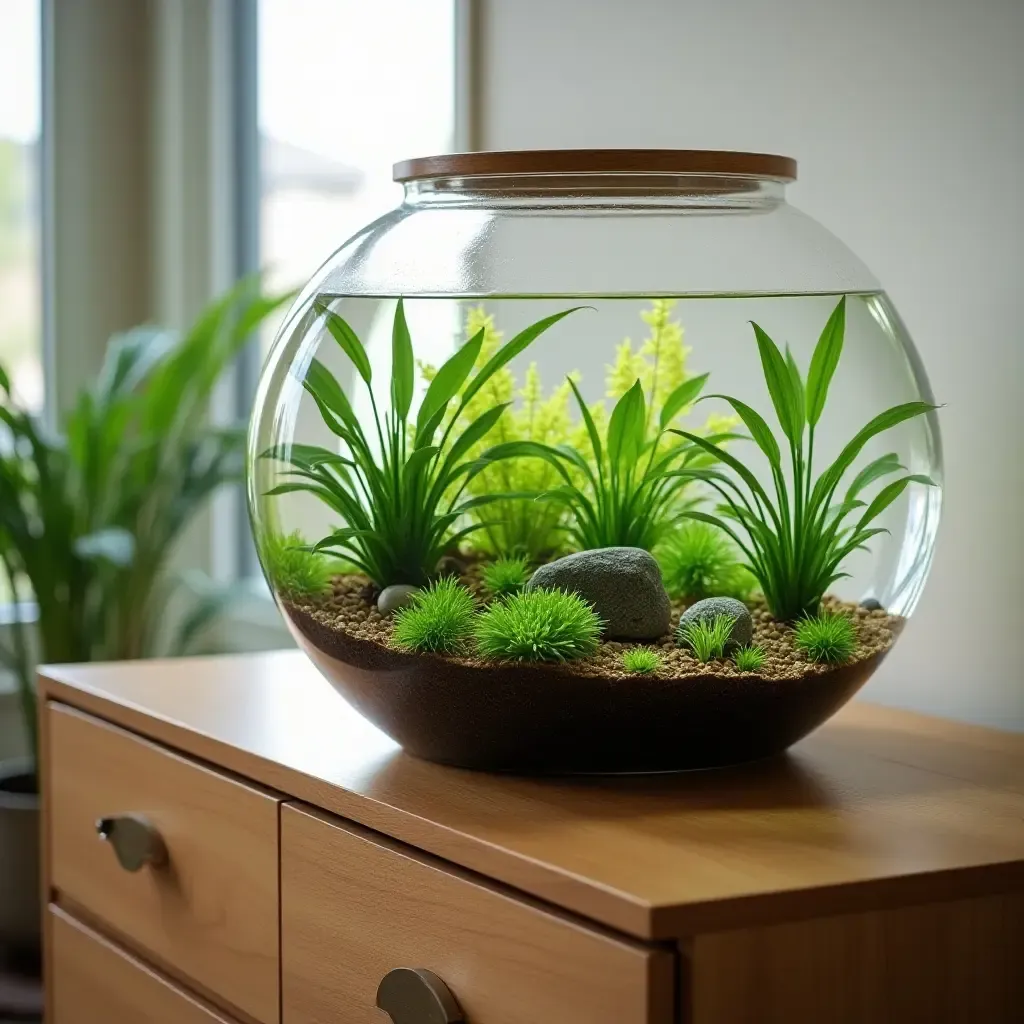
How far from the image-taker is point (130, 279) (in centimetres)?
273

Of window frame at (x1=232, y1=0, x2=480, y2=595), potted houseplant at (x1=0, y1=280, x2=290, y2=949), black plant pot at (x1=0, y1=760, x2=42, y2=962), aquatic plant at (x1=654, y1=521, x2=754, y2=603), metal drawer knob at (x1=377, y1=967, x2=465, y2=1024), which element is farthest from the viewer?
window frame at (x1=232, y1=0, x2=480, y2=595)

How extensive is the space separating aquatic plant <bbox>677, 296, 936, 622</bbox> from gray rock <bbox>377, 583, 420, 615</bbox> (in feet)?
0.58

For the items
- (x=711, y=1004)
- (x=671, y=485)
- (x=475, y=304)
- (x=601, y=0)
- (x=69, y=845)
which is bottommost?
(x=69, y=845)

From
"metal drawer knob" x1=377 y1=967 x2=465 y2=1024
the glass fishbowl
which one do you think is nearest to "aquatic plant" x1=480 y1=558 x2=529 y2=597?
the glass fishbowl

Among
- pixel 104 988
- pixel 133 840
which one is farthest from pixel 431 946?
pixel 104 988

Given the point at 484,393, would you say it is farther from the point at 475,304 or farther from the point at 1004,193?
the point at 1004,193

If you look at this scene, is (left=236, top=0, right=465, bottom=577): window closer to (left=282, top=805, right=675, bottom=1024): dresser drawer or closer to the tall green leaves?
the tall green leaves

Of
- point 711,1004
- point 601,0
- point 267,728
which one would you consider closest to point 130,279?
point 601,0

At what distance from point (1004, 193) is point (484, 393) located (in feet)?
1.56

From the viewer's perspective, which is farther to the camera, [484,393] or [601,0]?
[601,0]

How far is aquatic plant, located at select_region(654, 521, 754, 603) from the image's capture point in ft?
3.16

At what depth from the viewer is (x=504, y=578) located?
918 millimetres

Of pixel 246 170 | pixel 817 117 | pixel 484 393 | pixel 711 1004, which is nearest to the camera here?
pixel 711 1004

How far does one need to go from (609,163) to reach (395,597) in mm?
291
